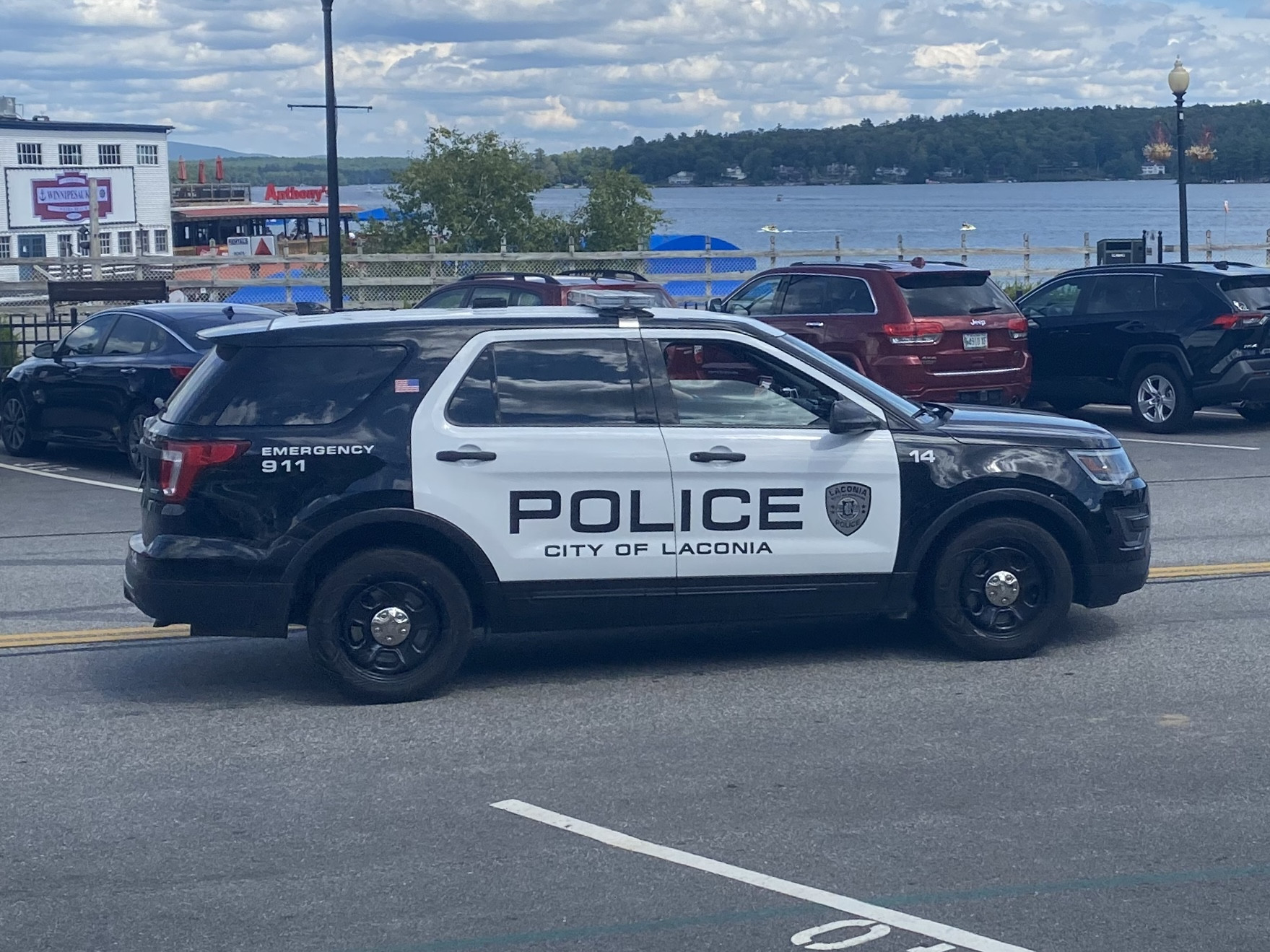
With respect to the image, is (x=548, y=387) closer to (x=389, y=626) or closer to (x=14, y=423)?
(x=389, y=626)

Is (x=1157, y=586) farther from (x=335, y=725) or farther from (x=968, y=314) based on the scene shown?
(x=968, y=314)

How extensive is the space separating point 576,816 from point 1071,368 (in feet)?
44.0

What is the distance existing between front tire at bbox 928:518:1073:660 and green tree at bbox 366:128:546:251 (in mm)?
35945

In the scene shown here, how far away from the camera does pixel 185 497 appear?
7172mm

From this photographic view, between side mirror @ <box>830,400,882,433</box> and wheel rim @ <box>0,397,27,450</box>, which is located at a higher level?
side mirror @ <box>830,400,882,433</box>

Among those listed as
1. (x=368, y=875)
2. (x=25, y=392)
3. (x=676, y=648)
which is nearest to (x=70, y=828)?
(x=368, y=875)

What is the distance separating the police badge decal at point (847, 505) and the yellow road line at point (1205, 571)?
2907 millimetres

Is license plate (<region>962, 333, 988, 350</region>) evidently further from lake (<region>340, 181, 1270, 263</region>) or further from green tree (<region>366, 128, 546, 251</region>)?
lake (<region>340, 181, 1270, 263</region>)

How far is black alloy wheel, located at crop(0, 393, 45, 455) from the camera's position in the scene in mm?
15922

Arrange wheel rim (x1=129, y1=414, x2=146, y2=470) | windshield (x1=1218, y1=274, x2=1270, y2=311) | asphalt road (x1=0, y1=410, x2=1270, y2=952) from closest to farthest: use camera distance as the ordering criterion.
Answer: asphalt road (x1=0, y1=410, x2=1270, y2=952) < wheel rim (x1=129, y1=414, x2=146, y2=470) < windshield (x1=1218, y1=274, x2=1270, y2=311)

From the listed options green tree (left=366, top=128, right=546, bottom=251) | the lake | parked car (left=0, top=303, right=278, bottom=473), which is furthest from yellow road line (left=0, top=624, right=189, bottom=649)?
the lake

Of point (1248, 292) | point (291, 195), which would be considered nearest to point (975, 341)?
point (1248, 292)

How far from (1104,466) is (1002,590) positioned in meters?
0.79

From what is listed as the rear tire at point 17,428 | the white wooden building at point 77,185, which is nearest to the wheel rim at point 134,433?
the rear tire at point 17,428
